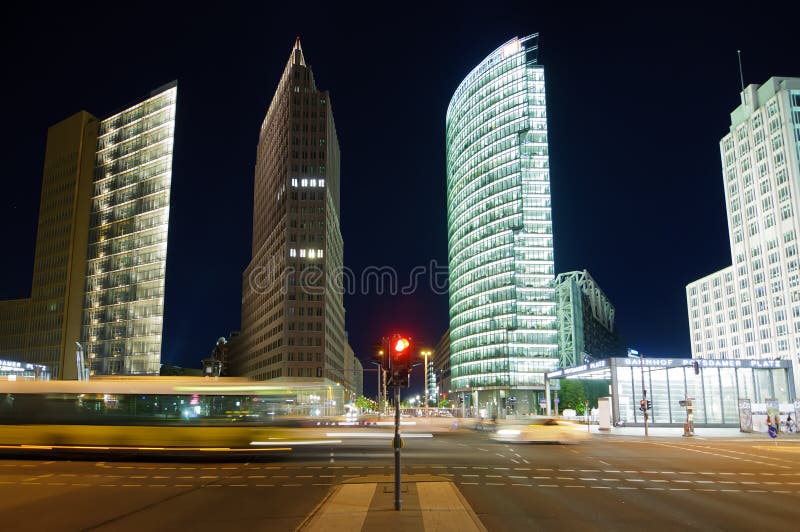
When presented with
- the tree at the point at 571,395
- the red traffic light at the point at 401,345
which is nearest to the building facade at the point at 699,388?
the tree at the point at 571,395

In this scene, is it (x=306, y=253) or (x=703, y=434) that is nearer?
(x=703, y=434)

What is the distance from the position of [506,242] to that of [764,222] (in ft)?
173

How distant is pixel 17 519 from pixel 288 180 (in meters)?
121


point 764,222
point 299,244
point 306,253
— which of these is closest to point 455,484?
point 306,253

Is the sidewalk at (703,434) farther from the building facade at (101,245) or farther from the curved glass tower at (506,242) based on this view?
the building facade at (101,245)

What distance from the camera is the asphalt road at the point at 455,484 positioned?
14.6m

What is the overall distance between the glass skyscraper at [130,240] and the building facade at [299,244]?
22748mm

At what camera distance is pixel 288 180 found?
13288 centimetres

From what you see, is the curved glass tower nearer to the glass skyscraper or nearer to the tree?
the tree

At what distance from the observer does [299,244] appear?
129000 mm

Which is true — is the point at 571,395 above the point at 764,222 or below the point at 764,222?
below

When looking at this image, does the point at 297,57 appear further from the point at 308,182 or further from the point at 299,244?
the point at 299,244

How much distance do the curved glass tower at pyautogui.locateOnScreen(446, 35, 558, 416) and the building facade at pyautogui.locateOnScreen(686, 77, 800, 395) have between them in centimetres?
3380

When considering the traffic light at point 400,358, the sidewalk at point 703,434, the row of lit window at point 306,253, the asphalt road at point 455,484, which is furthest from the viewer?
the row of lit window at point 306,253
